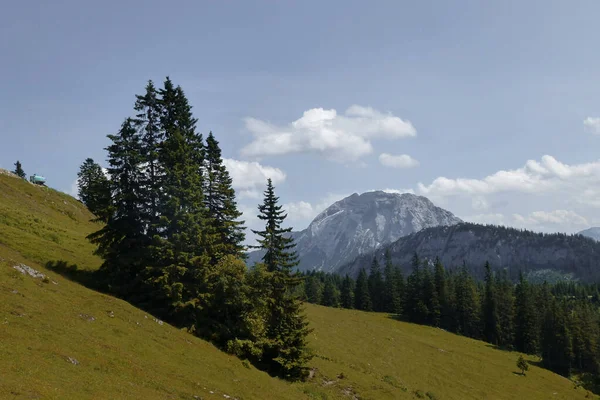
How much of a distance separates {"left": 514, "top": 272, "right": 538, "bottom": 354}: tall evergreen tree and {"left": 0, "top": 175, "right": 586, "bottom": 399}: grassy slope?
51.5 meters

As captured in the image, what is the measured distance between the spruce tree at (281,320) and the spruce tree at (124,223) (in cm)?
1343

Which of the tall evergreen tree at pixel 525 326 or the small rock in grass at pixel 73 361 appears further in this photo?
the tall evergreen tree at pixel 525 326

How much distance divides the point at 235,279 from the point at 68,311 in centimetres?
1433

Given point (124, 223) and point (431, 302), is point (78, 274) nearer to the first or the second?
point (124, 223)

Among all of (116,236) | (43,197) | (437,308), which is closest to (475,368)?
(437,308)

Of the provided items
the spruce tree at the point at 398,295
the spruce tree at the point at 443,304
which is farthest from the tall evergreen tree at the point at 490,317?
the spruce tree at the point at 398,295

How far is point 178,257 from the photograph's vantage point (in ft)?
123

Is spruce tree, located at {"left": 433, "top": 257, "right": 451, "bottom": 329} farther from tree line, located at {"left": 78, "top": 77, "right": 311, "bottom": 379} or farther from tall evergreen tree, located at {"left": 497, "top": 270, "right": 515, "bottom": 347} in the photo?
tree line, located at {"left": 78, "top": 77, "right": 311, "bottom": 379}

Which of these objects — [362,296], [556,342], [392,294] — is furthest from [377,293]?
[556,342]

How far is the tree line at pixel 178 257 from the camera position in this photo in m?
38.4

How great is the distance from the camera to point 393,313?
143m

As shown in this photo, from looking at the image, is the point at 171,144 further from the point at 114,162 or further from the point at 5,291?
the point at 5,291

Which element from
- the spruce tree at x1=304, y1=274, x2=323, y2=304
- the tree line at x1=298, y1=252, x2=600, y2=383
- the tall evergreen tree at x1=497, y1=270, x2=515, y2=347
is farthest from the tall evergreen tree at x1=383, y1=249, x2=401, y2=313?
the tall evergreen tree at x1=497, y1=270, x2=515, y2=347

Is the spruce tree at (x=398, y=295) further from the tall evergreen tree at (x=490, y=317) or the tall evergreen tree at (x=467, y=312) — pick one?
the tall evergreen tree at (x=490, y=317)
